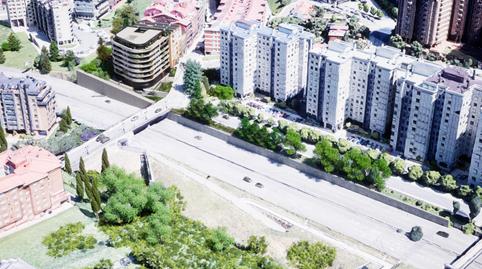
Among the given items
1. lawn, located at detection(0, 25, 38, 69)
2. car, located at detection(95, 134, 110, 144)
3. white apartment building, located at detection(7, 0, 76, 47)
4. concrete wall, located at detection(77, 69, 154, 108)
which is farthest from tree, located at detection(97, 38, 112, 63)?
car, located at detection(95, 134, 110, 144)

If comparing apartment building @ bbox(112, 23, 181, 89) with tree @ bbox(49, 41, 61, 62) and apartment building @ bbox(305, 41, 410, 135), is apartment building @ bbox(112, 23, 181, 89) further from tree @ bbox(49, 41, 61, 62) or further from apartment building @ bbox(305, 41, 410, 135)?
apartment building @ bbox(305, 41, 410, 135)

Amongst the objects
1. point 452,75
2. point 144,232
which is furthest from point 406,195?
point 144,232

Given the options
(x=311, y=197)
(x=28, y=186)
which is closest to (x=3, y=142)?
(x=28, y=186)

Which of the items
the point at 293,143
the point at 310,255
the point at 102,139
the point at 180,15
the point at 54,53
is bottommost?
the point at 310,255

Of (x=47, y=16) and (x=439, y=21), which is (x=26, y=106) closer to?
(x=47, y=16)

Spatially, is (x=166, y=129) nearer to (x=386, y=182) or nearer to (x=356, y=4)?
(x=386, y=182)

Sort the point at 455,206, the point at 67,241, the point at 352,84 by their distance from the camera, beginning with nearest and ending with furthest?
the point at 67,241 < the point at 455,206 < the point at 352,84
